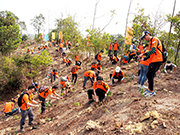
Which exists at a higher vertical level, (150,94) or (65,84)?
(150,94)

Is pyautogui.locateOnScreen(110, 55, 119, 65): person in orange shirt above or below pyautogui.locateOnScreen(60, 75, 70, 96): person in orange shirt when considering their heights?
above

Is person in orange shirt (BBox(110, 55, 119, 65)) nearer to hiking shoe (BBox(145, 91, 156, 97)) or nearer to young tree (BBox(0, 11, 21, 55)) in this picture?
hiking shoe (BBox(145, 91, 156, 97))

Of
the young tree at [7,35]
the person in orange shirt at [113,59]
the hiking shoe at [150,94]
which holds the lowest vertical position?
the hiking shoe at [150,94]

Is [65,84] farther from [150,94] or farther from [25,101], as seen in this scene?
[150,94]

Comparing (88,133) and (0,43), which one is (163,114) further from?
(0,43)

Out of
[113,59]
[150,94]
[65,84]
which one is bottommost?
[65,84]

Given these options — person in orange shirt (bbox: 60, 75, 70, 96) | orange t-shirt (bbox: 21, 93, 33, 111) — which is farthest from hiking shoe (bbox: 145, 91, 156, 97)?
person in orange shirt (bbox: 60, 75, 70, 96)

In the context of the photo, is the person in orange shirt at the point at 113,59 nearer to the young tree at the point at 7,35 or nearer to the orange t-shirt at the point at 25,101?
the orange t-shirt at the point at 25,101

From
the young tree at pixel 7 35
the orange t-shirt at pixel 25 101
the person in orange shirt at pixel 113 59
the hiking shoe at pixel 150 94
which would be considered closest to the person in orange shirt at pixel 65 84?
the orange t-shirt at pixel 25 101

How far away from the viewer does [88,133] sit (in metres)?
2.96

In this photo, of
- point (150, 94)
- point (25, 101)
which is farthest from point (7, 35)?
point (150, 94)

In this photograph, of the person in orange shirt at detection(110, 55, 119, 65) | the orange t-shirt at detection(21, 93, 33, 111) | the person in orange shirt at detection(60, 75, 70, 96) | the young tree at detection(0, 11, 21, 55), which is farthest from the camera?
the young tree at detection(0, 11, 21, 55)

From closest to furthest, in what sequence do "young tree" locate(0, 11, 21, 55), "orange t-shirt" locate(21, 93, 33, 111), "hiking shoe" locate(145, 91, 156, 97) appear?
"hiking shoe" locate(145, 91, 156, 97)
"orange t-shirt" locate(21, 93, 33, 111)
"young tree" locate(0, 11, 21, 55)

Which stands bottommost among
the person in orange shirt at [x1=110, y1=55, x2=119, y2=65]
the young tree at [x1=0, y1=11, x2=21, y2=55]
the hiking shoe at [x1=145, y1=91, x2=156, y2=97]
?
the hiking shoe at [x1=145, y1=91, x2=156, y2=97]
